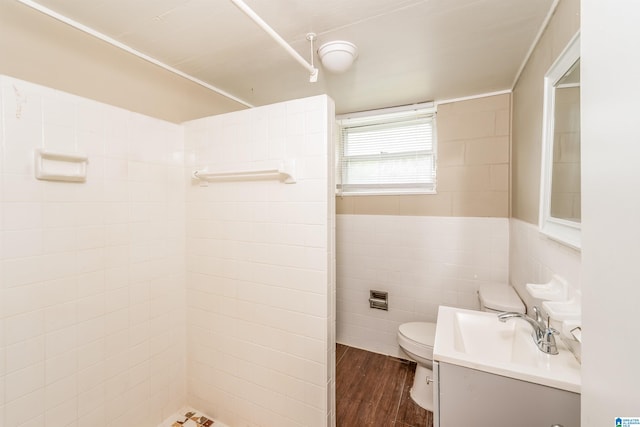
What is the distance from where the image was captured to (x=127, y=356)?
1553 mm

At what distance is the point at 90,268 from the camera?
140cm

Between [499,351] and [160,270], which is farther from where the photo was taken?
[160,270]

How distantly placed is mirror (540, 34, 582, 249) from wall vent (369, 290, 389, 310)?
1466 mm

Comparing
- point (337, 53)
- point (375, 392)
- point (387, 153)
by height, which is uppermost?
point (337, 53)

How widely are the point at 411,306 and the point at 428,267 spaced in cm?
39

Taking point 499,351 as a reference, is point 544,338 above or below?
above

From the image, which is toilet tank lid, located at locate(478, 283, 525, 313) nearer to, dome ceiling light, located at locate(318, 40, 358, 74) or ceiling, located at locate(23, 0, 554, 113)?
ceiling, located at locate(23, 0, 554, 113)

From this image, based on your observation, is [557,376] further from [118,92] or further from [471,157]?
[118,92]

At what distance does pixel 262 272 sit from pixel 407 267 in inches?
56.0

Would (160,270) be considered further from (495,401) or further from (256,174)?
(495,401)

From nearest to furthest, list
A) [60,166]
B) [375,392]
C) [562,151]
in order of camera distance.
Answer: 1. [562,151]
2. [60,166]
3. [375,392]

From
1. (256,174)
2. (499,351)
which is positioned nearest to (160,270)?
(256,174)

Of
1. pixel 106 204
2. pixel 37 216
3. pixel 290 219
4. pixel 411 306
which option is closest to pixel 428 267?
pixel 411 306

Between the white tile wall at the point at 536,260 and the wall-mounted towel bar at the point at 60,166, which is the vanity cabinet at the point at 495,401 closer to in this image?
the white tile wall at the point at 536,260
